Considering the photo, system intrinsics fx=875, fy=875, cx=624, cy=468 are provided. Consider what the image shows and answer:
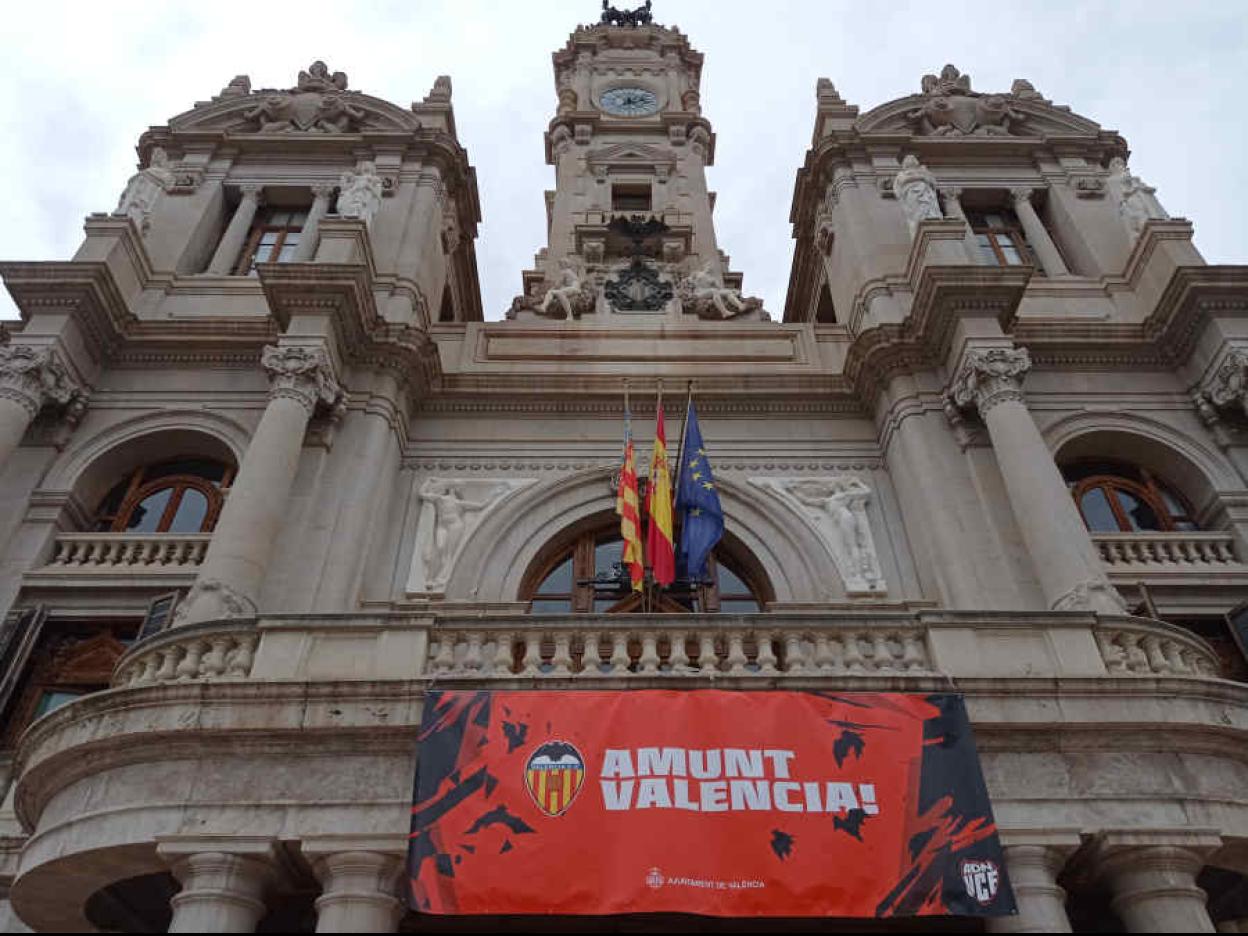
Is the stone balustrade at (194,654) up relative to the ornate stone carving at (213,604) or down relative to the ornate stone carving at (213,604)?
down

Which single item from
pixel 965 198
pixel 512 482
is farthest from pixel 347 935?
pixel 965 198

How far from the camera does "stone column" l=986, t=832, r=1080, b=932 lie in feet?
26.9

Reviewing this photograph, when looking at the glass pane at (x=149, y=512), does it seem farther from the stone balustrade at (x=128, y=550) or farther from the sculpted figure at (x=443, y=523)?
the sculpted figure at (x=443, y=523)

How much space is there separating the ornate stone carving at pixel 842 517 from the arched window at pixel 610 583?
128cm

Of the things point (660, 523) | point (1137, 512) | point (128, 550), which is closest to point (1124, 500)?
point (1137, 512)

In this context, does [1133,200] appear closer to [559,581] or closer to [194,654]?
[559,581]

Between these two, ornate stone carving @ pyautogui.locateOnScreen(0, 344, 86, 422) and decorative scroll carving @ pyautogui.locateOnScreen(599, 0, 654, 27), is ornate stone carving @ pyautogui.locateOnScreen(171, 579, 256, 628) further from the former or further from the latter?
decorative scroll carving @ pyautogui.locateOnScreen(599, 0, 654, 27)

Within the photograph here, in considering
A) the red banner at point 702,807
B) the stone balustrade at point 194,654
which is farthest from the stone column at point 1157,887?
the stone balustrade at point 194,654

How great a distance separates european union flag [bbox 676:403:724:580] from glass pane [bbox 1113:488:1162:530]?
7852 mm

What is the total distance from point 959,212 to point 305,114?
16730 mm

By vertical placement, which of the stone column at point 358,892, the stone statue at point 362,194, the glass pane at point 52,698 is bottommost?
the stone column at point 358,892

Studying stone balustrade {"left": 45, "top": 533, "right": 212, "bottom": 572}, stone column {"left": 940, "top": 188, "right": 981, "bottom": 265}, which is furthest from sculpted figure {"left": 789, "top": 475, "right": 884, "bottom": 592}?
stone balustrade {"left": 45, "top": 533, "right": 212, "bottom": 572}

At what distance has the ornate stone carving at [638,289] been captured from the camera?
797 inches

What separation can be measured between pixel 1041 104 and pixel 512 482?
18244mm
